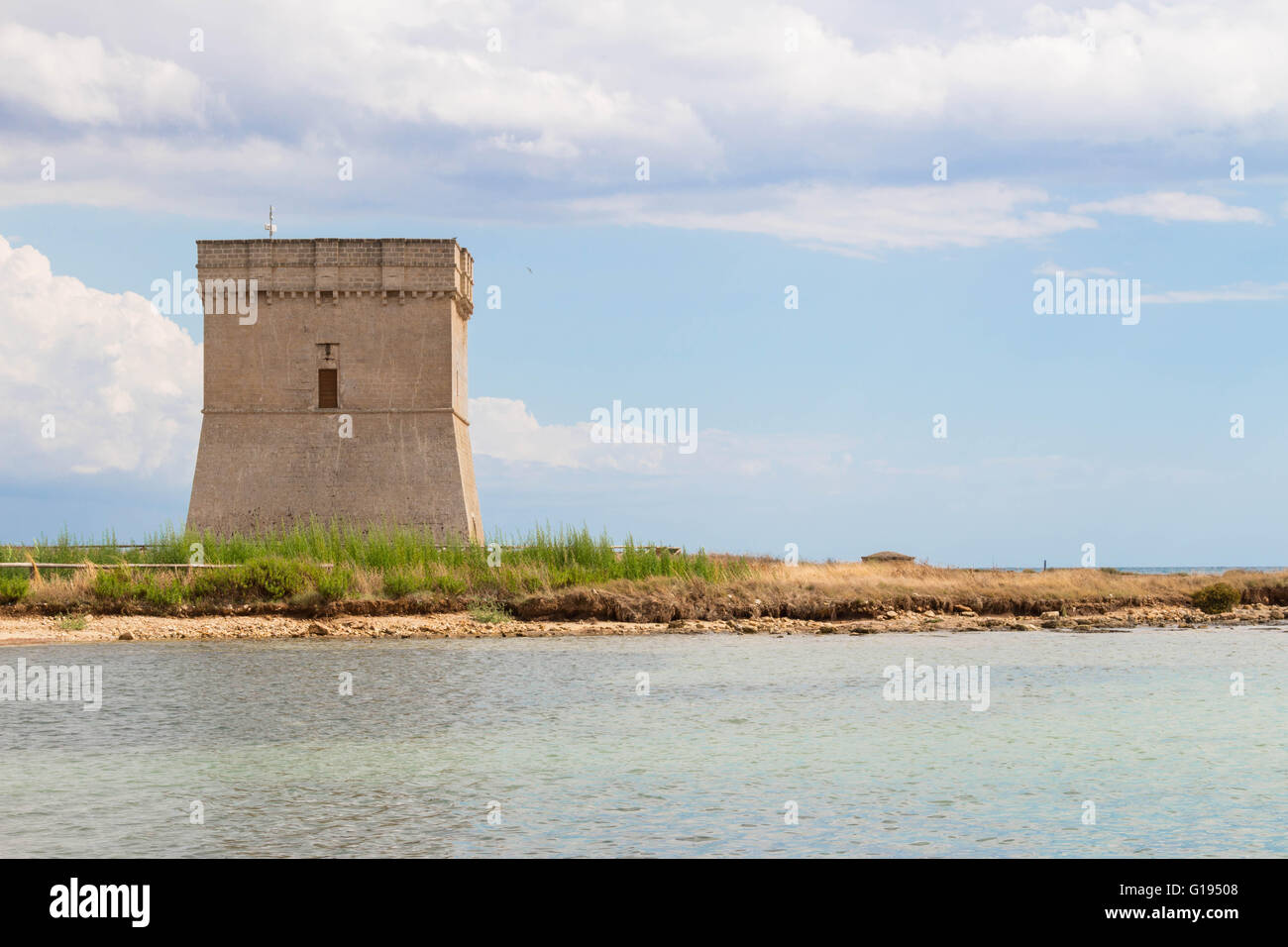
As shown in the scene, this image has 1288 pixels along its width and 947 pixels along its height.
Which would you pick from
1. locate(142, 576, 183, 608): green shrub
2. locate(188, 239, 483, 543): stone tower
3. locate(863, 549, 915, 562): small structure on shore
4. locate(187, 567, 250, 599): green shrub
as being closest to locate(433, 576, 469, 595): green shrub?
locate(187, 567, 250, 599): green shrub

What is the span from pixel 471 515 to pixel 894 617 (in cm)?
1218

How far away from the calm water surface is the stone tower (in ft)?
40.2

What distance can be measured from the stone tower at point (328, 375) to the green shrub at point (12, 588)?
22.3 ft

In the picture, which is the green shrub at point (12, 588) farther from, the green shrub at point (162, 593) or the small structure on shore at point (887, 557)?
the small structure on shore at point (887, 557)

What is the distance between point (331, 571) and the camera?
2434 cm

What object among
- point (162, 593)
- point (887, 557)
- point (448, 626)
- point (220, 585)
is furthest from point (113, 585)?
point (887, 557)

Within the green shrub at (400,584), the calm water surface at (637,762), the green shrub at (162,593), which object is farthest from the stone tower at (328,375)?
the calm water surface at (637,762)

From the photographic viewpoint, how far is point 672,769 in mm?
9375

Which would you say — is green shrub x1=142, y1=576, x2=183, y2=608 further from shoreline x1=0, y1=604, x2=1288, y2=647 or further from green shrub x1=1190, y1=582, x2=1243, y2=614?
green shrub x1=1190, y1=582, x2=1243, y2=614

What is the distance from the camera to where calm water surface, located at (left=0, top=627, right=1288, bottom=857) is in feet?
23.8

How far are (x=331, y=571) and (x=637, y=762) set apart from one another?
16.0 m

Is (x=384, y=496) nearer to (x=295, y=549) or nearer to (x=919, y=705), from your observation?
(x=295, y=549)

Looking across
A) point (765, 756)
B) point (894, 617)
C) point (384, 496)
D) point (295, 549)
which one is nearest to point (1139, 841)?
point (765, 756)

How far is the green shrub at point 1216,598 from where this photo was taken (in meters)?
28.3
